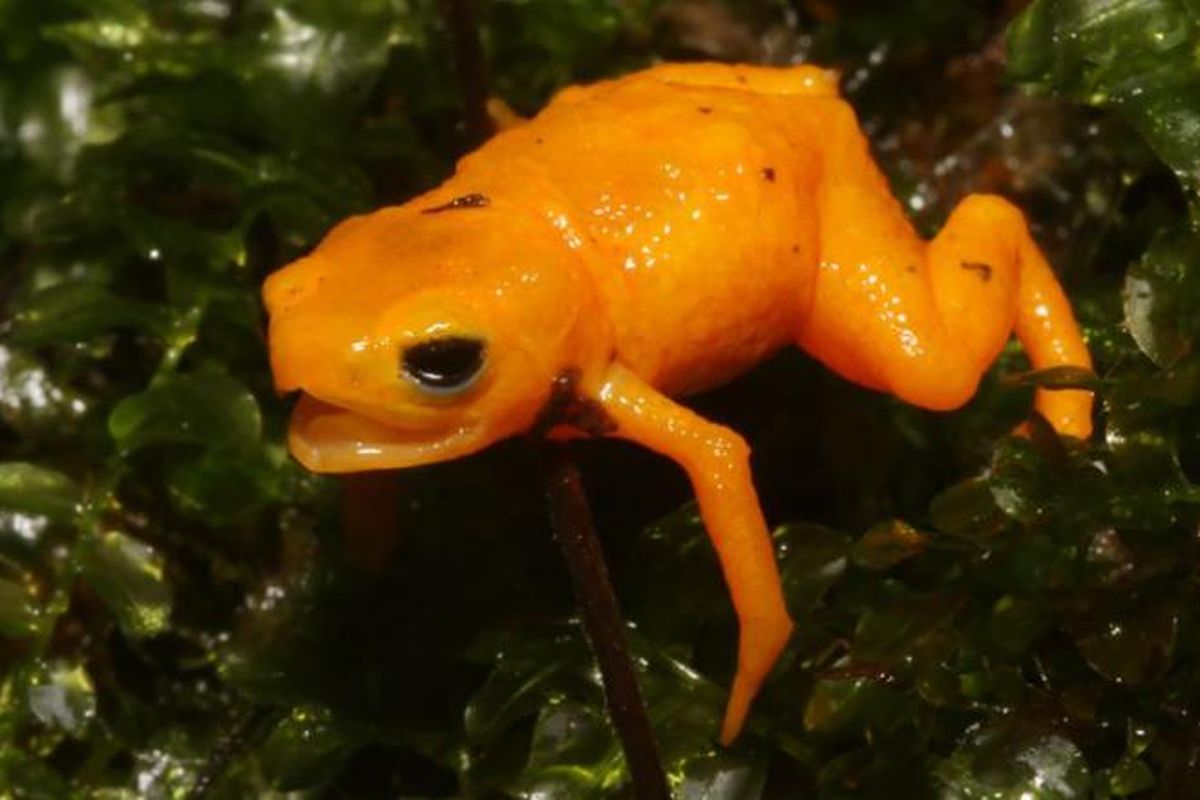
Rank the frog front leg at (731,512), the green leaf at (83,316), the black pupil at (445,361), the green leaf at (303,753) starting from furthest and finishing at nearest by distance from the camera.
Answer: the green leaf at (83,316) → the green leaf at (303,753) → the frog front leg at (731,512) → the black pupil at (445,361)

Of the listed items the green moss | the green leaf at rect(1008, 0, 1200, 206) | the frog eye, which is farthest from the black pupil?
the green leaf at rect(1008, 0, 1200, 206)

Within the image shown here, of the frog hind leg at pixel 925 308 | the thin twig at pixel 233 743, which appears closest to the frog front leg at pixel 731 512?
the frog hind leg at pixel 925 308

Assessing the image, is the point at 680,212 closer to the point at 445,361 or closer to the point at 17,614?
the point at 445,361

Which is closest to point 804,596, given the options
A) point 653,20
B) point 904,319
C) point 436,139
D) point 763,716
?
point 763,716

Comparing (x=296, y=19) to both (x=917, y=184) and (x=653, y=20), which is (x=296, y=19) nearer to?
(x=653, y=20)

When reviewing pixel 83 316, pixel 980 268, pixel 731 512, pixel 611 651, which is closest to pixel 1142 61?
pixel 980 268

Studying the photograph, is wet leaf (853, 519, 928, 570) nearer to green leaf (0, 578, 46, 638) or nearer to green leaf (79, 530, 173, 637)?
green leaf (79, 530, 173, 637)

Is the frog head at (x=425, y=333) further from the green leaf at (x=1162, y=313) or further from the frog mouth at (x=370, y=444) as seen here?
the green leaf at (x=1162, y=313)
